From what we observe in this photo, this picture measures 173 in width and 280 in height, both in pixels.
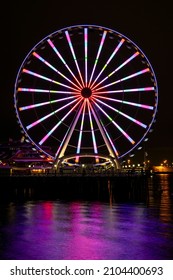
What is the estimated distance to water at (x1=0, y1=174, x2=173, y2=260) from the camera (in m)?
17.2

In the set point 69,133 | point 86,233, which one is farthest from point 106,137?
point 86,233

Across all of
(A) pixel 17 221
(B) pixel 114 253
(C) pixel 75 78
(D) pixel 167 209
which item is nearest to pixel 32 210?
(A) pixel 17 221

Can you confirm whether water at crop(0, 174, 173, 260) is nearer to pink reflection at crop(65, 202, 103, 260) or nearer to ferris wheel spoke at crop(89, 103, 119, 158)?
pink reflection at crop(65, 202, 103, 260)

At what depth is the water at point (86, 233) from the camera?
1723 cm

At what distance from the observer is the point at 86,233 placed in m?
21.7

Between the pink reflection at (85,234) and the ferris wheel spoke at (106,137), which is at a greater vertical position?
the ferris wheel spoke at (106,137)

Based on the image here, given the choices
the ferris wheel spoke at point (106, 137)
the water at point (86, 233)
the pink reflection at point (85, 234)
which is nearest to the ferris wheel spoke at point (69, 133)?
the ferris wheel spoke at point (106, 137)

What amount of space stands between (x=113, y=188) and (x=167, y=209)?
47.8 ft

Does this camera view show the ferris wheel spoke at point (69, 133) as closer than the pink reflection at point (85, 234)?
No

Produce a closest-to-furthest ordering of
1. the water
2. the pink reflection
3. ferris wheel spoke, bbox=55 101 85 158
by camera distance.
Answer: the pink reflection → the water → ferris wheel spoke, bbox=55 101 85 158

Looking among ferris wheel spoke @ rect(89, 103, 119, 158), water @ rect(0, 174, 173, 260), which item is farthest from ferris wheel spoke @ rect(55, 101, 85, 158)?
water @ rect(0, 174, 173, 260)

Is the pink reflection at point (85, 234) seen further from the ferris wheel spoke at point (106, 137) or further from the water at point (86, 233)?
the ferris wheel spoke at point (106, 137)

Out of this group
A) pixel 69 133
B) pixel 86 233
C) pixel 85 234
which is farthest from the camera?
pixel 69 133

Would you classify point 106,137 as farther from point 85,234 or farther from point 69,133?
point 85,234
